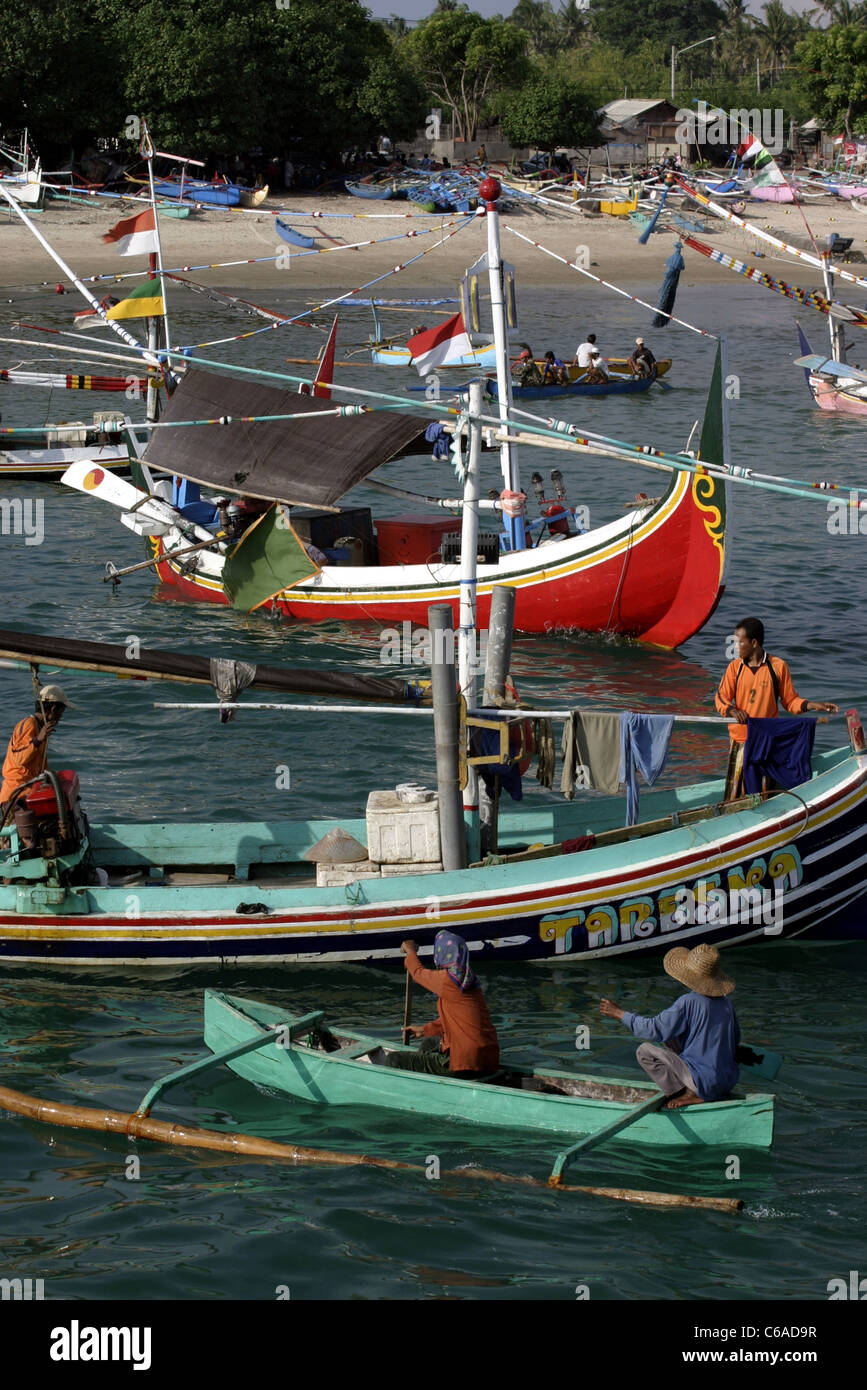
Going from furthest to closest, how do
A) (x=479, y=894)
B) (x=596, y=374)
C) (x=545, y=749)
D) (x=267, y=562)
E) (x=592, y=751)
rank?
(x=596, y=374) < (x=267, y=562) < (x=545, y=749) < (x=592, y=751) < (x=479, y=894)

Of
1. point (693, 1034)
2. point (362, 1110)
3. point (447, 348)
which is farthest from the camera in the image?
point (447, 348)

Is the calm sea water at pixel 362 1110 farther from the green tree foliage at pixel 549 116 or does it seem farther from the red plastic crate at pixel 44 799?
the green tree foliage at pixel 549 116

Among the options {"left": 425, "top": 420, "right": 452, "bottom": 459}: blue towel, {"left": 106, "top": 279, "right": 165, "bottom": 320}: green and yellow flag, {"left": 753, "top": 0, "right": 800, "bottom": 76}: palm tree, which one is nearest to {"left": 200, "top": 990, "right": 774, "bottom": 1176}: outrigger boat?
{"left": 425, "top": 420, "right": 452, "bottom": 459}: blue towel

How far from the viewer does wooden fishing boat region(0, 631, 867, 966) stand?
12352 millimetres

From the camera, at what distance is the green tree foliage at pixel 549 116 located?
80625 mm

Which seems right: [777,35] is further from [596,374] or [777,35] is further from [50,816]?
[50,816]

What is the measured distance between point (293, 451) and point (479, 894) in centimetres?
1017

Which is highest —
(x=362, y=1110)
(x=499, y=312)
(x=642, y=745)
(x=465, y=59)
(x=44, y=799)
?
(x=465, y=59)

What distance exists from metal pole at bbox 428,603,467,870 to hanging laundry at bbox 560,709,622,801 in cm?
112

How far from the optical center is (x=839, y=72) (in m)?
81.9

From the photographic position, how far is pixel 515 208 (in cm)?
6744

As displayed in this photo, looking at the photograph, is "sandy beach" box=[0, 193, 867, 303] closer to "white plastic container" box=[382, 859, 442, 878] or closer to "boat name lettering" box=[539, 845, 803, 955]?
"white plastic container" box=[382, 859, 442, 878]

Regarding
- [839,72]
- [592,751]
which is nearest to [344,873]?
[592,751]

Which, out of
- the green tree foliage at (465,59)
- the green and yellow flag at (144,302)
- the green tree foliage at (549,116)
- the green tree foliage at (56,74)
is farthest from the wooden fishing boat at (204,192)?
the green and yellow flag at (144,302)
